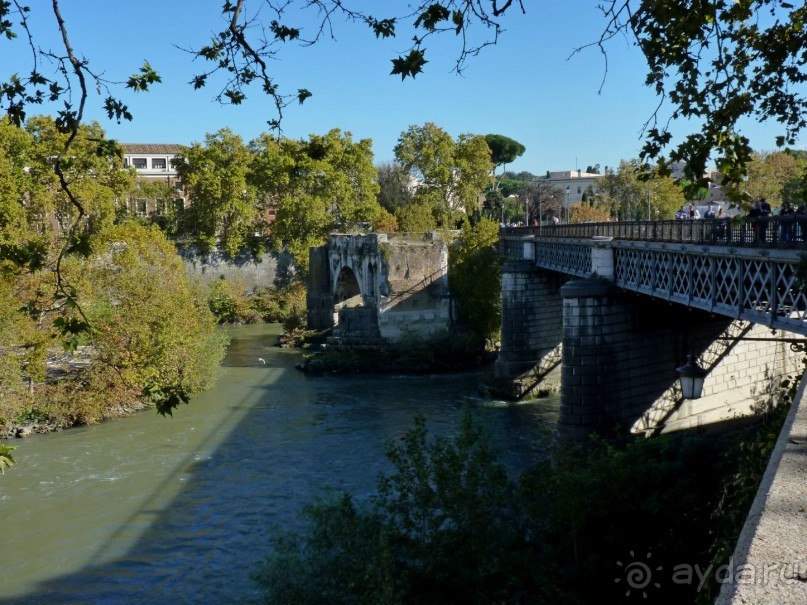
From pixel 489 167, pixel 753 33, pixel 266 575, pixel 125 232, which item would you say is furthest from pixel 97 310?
pixel 489 167

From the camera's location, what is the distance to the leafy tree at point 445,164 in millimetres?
54281

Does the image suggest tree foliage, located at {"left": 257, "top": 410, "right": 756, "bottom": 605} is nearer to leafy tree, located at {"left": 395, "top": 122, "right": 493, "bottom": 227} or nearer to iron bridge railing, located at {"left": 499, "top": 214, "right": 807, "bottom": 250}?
iron bridge railing, located at {"left": 499, "top": 214, "right": 807, "bottom": 250}

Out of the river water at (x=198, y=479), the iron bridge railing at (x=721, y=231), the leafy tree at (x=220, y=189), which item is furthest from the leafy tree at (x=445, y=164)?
the iron bridge railing at (x=721, y=231)

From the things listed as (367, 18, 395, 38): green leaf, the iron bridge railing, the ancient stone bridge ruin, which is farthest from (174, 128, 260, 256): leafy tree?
(367, 18, 395, 38): green leaf

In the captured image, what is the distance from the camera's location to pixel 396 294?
3494 cm

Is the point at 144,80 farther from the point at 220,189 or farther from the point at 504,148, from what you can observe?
the point at 504,148

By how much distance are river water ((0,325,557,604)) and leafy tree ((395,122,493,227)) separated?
2836cm

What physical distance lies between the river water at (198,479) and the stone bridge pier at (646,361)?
6.32 feet

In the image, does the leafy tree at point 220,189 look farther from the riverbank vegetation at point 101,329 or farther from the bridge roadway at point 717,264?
the bridge roadway at point 717,264

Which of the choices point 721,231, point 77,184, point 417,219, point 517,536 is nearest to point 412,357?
point 77,184

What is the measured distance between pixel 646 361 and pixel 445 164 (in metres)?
37.1

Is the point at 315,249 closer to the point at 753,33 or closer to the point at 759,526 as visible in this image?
the point at 753,33

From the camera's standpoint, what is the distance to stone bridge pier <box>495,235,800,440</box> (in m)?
17.9

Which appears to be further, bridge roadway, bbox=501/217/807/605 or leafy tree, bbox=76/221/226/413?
leafy tree, bbox=76/221/226/413
